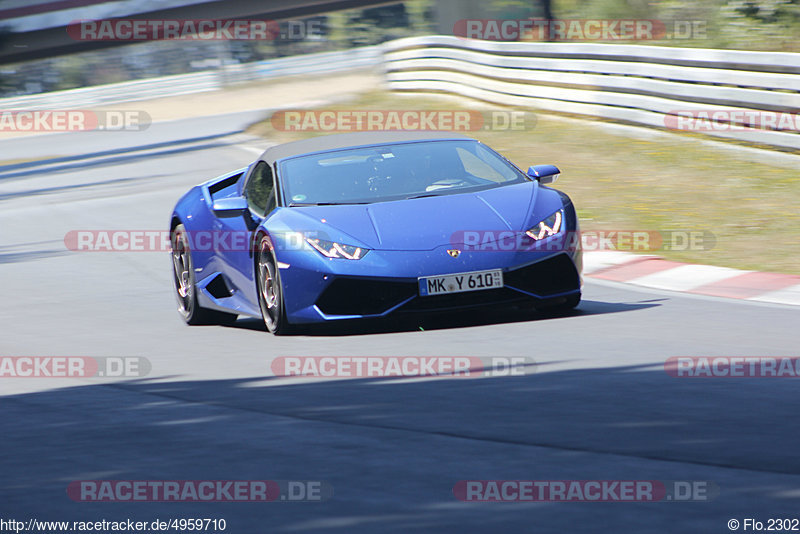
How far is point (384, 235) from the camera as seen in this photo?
7.66m

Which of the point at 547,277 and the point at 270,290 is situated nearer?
the point at 547,277

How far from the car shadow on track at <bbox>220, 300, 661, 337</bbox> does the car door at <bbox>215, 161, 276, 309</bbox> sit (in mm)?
411

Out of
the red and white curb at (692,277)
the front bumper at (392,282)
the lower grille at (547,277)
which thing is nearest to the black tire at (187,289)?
the front bumper at (392,282)

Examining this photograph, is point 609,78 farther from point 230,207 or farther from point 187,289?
point 230,207

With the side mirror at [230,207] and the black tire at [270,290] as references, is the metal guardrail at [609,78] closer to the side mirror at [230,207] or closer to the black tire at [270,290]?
the side mirror at [230,207]

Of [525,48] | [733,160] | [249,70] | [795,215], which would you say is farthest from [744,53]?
[249,70]

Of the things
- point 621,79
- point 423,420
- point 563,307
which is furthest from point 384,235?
point 621,79

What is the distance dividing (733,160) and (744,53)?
1406mm

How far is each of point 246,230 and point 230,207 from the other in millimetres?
189

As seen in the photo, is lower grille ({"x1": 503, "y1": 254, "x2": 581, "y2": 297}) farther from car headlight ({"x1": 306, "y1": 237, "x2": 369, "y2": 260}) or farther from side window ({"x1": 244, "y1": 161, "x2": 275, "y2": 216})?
side window ({"x1": 244, "y1": 161, "x2": 275, "y2": 216})

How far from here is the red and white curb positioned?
870 cm

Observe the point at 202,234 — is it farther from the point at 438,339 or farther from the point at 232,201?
the point at 438,339

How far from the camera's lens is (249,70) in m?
49.9

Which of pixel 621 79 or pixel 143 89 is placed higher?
pixel 621 79
